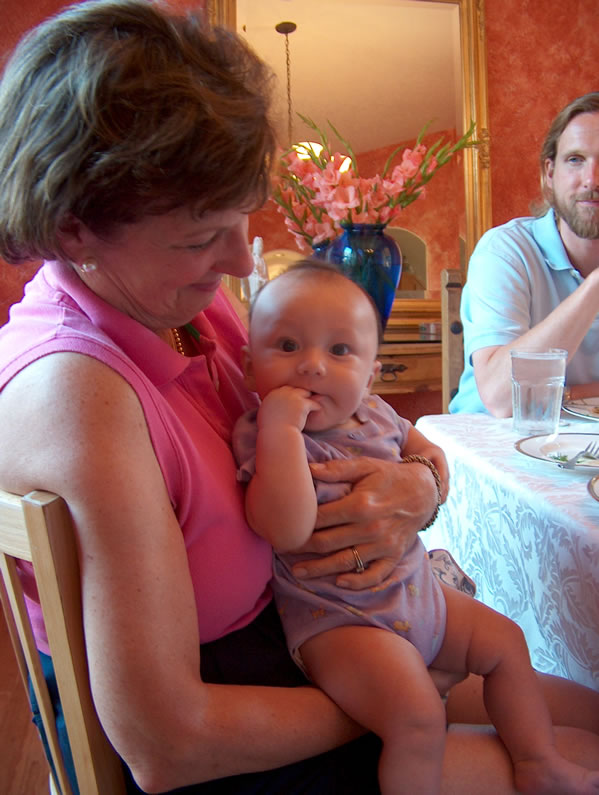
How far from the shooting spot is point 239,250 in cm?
77

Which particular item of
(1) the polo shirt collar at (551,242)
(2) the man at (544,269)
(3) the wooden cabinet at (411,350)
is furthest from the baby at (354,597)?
(3) the wooden cabinet at (411,350)

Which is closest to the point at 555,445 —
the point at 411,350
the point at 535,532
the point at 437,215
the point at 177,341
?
the point at 535,532

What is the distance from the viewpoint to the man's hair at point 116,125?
61cm

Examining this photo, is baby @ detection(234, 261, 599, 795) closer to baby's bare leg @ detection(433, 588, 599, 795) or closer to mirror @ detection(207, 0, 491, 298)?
baby's bare leg @ detection(433, 588, 599, 795)

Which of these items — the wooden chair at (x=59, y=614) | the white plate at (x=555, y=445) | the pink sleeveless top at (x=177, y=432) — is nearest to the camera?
the wooden chair at (x=59, y=614)

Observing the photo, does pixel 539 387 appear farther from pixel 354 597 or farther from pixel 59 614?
pixel 59 614

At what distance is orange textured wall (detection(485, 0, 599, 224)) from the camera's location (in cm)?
321

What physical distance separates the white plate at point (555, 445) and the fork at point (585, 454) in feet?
0.04

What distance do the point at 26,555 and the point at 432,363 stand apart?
106 inches

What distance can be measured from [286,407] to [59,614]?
0.37 m

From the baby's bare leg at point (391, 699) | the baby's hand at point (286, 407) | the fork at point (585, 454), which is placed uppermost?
the baby's hand at point (286, 407)

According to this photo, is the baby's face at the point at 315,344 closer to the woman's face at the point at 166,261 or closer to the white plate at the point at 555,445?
the woman's face at the point at 166,261

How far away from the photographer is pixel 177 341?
95cm

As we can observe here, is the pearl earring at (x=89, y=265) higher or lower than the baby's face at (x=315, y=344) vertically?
higher
